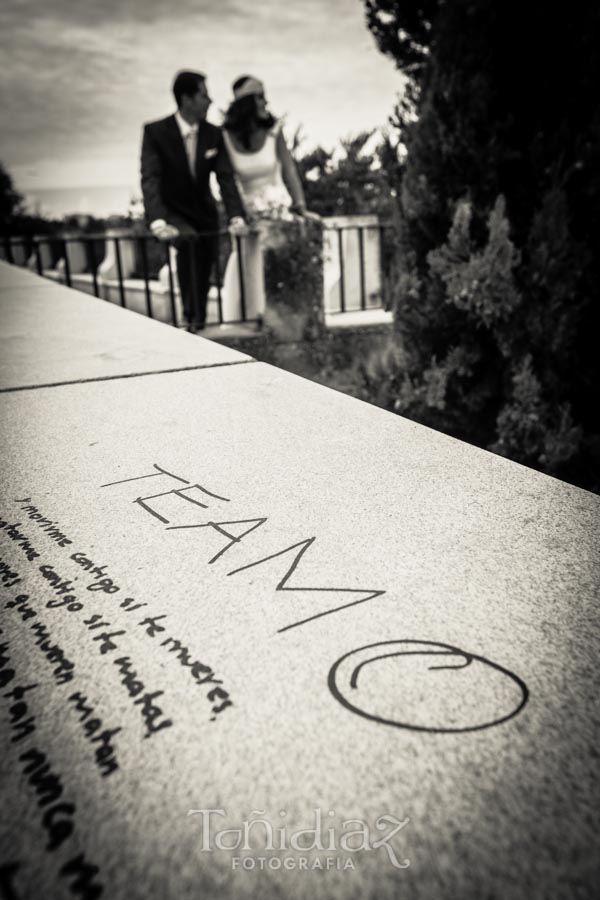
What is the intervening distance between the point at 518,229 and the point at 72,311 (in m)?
2.50

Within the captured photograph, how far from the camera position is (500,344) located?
3.75 m

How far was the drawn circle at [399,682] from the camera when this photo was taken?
679 mm

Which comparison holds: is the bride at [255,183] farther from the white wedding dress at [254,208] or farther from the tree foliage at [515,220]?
the tree foliage at [515,220]

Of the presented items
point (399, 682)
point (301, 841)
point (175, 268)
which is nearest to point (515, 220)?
point (399, 682)

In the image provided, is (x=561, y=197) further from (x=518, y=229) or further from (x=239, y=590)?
(x=239, y=590)

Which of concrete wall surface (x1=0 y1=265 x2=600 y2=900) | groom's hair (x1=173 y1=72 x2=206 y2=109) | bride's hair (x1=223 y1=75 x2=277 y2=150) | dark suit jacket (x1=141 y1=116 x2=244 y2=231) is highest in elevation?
groom's hair (x1=173 y1=72 x2=206 y2=109)

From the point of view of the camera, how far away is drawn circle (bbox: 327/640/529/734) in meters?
0.68

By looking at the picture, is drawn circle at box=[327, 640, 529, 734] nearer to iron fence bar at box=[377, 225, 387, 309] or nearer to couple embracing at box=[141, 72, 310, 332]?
couple embracing at box=[141, 72, 310, 332]

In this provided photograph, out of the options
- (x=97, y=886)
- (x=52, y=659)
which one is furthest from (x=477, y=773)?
(x=52, y=659)

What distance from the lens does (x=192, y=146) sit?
5.76 metres

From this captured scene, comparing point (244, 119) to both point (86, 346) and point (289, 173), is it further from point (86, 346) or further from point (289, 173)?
point (86, 346)

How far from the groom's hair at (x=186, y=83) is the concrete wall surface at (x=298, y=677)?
4.88 metres

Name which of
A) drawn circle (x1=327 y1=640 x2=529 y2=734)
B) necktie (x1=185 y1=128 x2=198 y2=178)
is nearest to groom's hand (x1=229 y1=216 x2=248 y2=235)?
necktie (x1=185 y1=128 x2=198 y2=178)

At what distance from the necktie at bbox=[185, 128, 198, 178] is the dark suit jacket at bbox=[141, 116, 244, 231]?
28 mm
